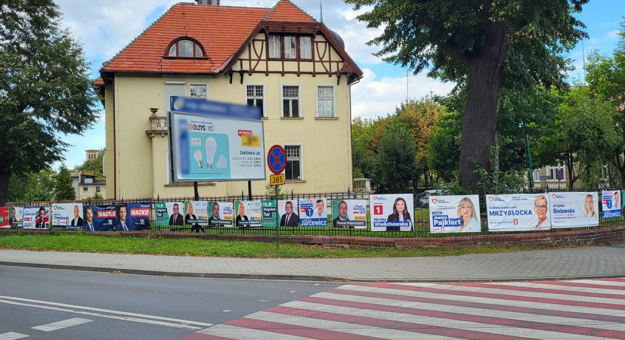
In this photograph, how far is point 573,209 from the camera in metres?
16.6

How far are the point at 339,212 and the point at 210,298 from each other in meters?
7.48

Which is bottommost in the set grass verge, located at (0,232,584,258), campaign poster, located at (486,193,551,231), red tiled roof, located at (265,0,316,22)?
grass verge, located at (0,232,584,258)

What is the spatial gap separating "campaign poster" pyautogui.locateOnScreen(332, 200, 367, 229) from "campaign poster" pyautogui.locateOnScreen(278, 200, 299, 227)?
1.38 m

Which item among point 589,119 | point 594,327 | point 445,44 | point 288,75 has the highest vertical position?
point 288,75

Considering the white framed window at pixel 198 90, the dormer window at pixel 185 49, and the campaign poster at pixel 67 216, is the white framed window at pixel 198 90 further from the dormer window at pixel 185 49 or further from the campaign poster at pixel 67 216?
the campaign poster at pixel 67 216

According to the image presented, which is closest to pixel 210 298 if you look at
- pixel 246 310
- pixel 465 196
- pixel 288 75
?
pixel 246 310

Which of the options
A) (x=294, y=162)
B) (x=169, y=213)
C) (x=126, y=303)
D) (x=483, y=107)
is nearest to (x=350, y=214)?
(x=483, y=107)

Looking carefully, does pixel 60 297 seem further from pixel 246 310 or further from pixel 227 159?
pixel 227 159

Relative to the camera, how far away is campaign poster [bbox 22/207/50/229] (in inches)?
916

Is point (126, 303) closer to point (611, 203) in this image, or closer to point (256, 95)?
point (611, 203)

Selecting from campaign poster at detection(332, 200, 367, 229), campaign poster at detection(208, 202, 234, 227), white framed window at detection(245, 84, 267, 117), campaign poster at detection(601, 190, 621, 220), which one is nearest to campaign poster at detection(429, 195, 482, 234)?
campaign poster at detection(332, 200, 367, 229)

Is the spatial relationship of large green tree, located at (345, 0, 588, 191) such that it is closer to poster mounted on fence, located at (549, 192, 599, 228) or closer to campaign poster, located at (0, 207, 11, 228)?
poster mounted on fence, located at (549, 192, 599, 228)

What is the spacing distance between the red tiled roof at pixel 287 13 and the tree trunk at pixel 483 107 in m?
14.5

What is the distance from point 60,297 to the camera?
975cm
